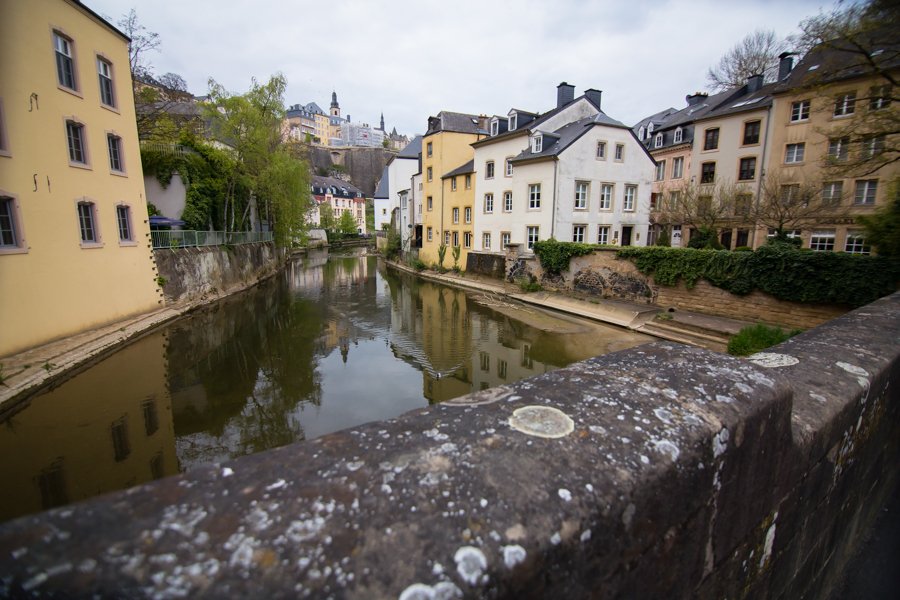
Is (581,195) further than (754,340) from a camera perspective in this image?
Yes

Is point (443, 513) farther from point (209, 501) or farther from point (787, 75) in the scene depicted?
point (787, 75)

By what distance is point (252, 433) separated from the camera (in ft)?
28.2

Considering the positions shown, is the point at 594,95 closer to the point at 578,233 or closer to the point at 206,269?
the point at 578,233

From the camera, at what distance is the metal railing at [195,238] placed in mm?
19136

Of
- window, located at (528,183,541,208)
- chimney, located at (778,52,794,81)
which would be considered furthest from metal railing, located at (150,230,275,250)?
chimney, located at (778,52,794,81)

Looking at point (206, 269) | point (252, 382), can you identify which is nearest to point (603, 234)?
point (252, 382)

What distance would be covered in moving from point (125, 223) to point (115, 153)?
8.38ft

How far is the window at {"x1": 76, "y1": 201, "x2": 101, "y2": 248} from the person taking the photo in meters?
13.6

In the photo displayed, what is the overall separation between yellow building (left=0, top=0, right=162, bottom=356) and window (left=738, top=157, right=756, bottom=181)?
1364 inches

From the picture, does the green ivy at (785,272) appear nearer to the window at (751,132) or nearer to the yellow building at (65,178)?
the window at (751,132)

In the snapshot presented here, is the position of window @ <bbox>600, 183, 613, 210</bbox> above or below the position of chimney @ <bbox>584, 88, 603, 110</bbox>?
below

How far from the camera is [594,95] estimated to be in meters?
30.4

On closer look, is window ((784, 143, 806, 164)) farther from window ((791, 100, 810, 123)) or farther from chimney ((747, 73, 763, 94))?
chimney ((747, 73, 763, 94))

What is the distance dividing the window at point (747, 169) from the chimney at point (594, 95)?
10.6 metres
